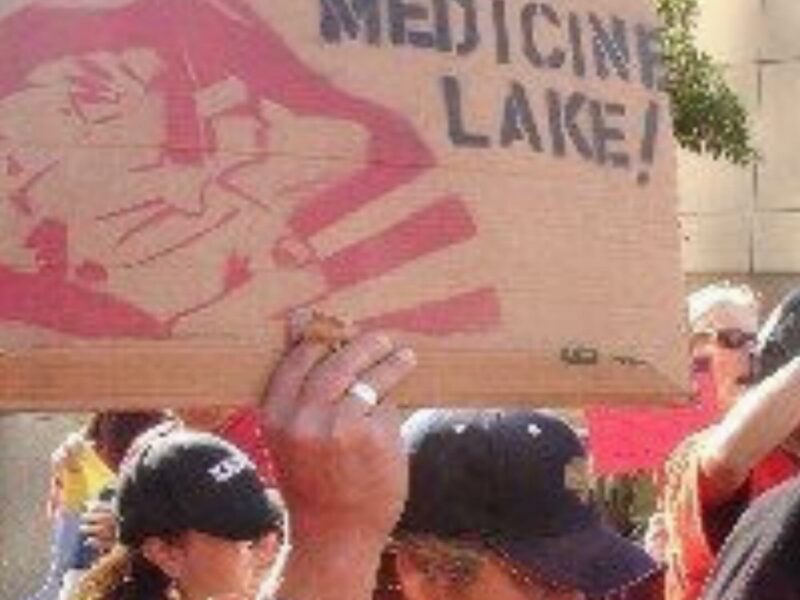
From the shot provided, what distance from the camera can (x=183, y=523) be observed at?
4336 millimetres

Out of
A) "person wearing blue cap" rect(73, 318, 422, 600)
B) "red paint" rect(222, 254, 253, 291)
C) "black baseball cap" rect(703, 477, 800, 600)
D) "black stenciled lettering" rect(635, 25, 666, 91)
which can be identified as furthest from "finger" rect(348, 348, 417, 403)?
"black baseball cap" rect(703, 477, 800, 600)

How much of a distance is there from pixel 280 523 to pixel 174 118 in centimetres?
226

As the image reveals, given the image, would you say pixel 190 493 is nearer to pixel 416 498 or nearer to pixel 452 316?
pixel 416 498

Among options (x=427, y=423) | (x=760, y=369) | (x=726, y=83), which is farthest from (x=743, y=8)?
(x=427, y=423)

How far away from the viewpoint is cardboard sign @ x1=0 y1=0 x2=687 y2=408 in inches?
87.4

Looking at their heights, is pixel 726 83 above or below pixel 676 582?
below

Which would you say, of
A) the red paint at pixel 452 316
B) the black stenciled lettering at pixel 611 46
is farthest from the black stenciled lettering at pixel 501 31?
the red paint at pixel 452 316

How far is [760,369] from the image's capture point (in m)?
4.51

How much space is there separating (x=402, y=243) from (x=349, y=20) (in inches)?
9.6

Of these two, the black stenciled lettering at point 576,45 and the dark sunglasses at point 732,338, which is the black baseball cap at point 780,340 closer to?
the dark sunglasses at point 732,338

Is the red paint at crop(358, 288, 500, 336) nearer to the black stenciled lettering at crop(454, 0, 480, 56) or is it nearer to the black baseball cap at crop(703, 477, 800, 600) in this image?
the black stenciled lettering at crop(454, 0, 480, 56)

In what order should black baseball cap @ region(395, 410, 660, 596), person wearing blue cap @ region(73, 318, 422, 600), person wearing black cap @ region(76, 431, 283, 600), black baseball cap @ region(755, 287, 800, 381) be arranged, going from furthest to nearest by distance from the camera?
1. person wearing black cap @ region(76, 431, 283, 600)
2. black baseball cap @ region(755, 287, 800, 381)
3. black baseball cap @ region(395, 410, 660, 596)
4. person wearing blue cap @ region(73, 318, 422, 600)

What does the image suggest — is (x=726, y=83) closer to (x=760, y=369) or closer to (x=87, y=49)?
(x=760, y=369)

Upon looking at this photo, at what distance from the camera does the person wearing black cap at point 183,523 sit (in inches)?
170
